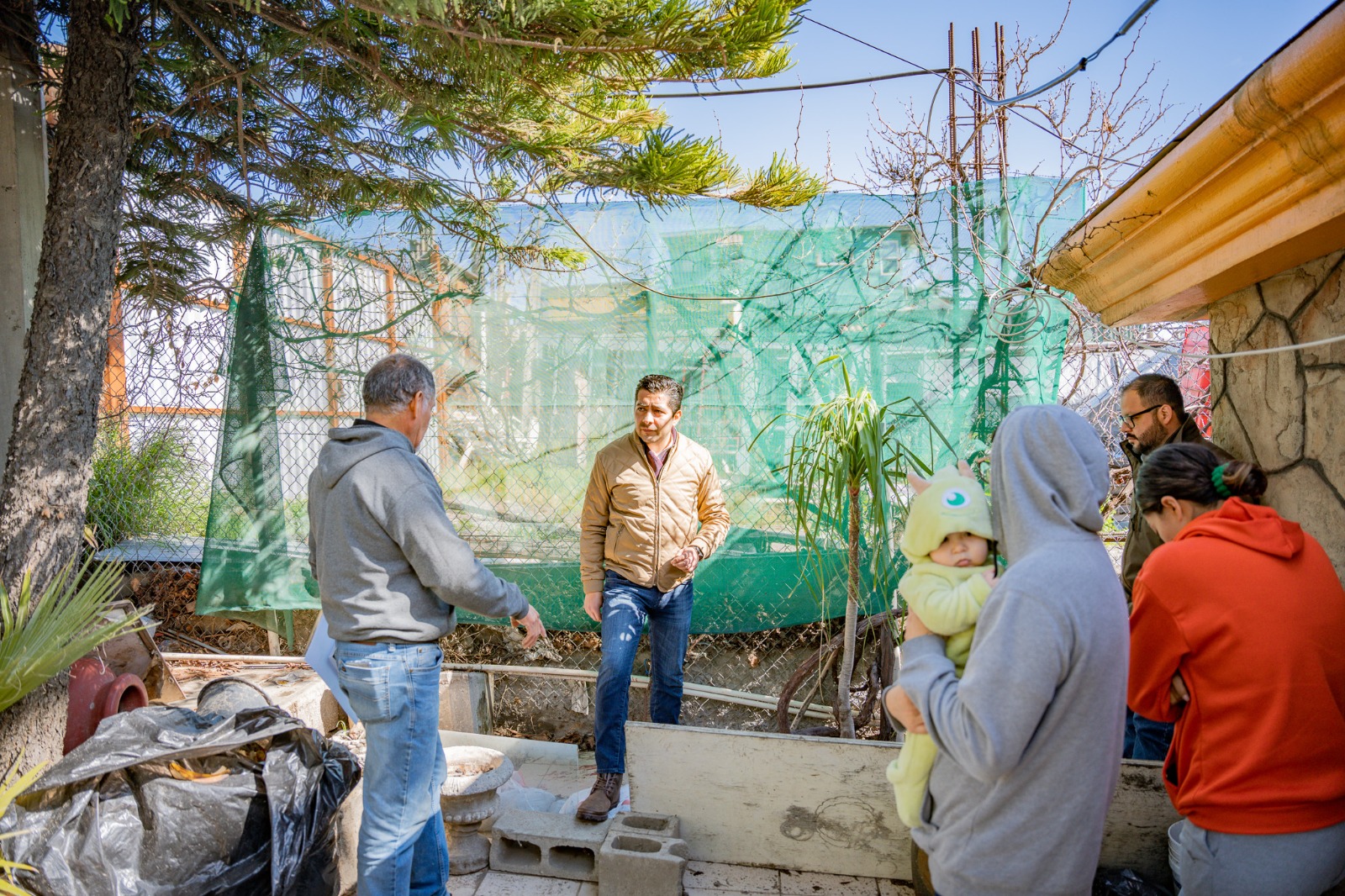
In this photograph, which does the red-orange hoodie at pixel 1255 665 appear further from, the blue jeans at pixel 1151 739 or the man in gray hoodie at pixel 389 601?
the man in gray hoodie at pixel 389 601

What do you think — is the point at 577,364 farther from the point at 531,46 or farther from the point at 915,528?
the point at 915,528

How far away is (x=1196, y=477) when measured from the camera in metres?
2.00

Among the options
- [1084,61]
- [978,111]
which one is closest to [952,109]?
[978,111]

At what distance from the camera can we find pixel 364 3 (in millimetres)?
2693

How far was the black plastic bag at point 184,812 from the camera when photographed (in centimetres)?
212

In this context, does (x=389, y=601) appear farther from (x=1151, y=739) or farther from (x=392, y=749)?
(x=1151, y=739)

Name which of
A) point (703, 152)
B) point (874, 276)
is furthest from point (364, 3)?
point (874, 276)

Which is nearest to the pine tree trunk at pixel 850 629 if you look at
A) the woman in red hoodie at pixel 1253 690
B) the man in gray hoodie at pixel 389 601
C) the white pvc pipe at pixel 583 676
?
the white pvc pipe at pixel 583 676

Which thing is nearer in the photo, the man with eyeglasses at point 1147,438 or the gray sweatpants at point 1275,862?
the gray sweatpants at point 1275,862

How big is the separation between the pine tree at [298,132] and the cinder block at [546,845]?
173cm

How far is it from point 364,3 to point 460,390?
2.07 meters

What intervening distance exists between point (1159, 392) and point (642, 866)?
265cm

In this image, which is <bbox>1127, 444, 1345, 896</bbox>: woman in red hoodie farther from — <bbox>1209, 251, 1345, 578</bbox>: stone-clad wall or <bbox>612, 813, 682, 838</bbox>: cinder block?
<bbox>612, 813, 682, 838</bbox>: cinder block

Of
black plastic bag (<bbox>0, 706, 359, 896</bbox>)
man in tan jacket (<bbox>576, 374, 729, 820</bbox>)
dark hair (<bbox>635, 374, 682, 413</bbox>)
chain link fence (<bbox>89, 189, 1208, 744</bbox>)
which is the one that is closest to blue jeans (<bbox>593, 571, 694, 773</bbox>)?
man in tan jacket (<bbox>576, 374, 729, 820</bbox>)
